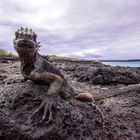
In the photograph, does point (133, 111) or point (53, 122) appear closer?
point (53, 122)

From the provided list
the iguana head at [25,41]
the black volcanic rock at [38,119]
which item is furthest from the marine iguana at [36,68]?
the black volcanic rock at [38,119]

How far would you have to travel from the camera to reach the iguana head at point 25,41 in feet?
16.3

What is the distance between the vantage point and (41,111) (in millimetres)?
4672

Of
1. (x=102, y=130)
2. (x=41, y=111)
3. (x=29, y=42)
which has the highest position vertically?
(x=29, y=42)

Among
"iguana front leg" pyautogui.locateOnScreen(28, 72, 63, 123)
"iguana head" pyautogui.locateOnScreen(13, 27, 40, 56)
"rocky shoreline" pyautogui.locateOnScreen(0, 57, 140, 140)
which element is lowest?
"rocky shoreline" pyautogui.locateOnScreen(0, 57, 140, 140)

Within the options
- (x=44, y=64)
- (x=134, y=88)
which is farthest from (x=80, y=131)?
(x=134, y=88)

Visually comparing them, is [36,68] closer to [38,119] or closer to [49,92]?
[49,92]

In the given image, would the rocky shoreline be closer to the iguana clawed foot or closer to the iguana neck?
the iguana clawed foot

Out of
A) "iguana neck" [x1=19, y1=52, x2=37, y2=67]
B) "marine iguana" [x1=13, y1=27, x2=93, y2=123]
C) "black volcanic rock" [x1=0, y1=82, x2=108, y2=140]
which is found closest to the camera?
"black volcanic rock" [x1=0, y1=82, x2=108, y2=140]

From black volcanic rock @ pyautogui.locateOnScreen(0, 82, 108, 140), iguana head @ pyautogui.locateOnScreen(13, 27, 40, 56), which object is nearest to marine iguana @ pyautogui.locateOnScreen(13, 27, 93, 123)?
iguana head @ pyautogui.locateOnScreen(13, 27, 40, 56)

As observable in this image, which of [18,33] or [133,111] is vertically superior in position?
[18,33]

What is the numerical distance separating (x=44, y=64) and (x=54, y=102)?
0.94m

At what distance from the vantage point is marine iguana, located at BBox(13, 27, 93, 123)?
479cm

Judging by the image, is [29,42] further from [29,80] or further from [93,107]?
[93,107]
